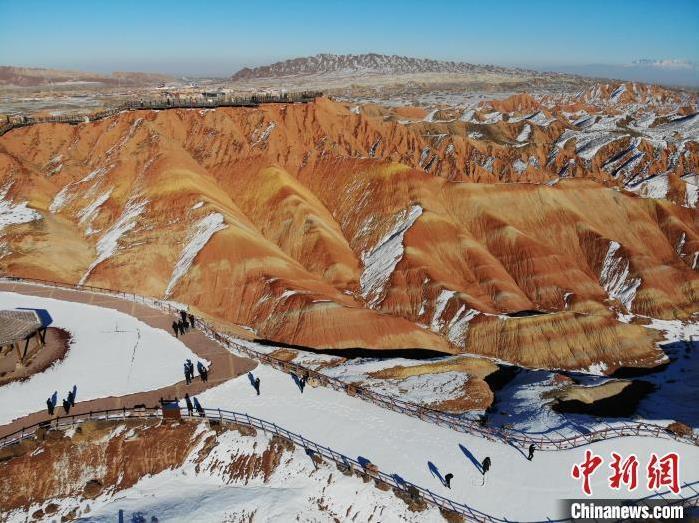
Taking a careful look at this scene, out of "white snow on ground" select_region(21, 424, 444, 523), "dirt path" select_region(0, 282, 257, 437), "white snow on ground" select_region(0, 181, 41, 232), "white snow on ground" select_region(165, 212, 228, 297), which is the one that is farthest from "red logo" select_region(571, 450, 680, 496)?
"white snow on ground" select_region(0, 181, 41, 232)

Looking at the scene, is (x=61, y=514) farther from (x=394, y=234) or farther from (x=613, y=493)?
(x=394, y=234)

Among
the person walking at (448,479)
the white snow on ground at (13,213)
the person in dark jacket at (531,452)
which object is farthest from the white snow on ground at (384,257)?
the white snow on ground at (13,213)

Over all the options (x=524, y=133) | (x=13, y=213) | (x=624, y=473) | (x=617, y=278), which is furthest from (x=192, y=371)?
(x=524, y=133)

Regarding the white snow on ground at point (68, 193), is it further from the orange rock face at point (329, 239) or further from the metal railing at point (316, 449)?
the metal railing at point (316, 449)

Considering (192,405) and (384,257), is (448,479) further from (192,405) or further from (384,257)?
(384,257)

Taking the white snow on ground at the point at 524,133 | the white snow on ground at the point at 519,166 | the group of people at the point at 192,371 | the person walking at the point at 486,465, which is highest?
the white snow on ground at the point at 524,133

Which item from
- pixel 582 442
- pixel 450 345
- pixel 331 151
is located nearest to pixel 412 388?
pixel 582 442
